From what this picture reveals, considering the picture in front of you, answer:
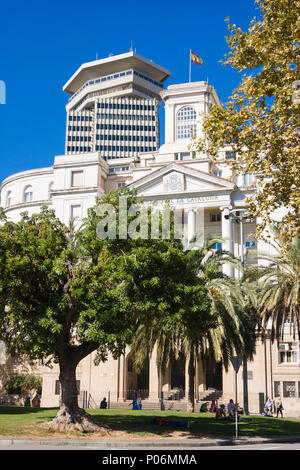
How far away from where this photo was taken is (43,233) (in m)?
22.2

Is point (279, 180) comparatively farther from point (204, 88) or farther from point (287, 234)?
point (204, 88)

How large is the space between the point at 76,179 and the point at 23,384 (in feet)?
98.1

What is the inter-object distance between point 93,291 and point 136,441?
536 centimetres

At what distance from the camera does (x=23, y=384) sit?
1829 inches

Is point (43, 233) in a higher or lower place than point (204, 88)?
lower

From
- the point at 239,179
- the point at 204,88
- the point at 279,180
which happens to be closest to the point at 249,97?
the point at 279,180

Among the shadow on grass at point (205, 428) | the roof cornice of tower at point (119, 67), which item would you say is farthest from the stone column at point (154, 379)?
the roof cornice of tower at point (119, 67)

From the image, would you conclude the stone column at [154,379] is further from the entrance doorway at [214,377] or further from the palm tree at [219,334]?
the palm tree at [219,334]

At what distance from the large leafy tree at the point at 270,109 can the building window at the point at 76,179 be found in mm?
48817

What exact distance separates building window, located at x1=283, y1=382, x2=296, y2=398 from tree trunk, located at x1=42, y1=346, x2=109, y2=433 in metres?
25.6

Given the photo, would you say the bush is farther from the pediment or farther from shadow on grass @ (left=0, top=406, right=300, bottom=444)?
the pediment

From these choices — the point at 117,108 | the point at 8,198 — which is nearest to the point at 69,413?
the point at 8,198

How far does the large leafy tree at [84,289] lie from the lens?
19.8 metres

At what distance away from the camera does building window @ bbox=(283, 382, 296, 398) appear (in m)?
42.9
